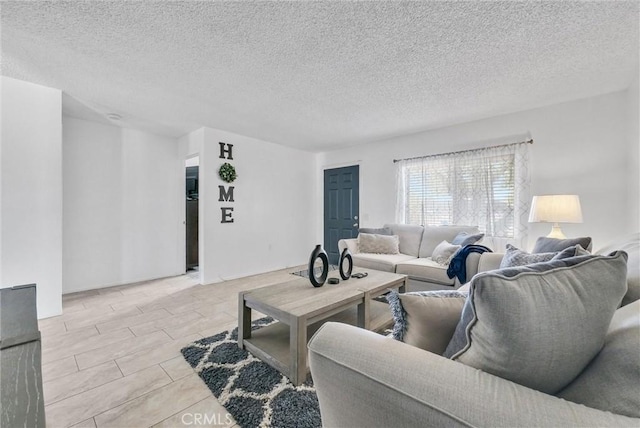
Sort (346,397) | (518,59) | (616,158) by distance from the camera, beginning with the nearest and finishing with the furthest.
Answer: (346,397) → (518,59) → (616,158)

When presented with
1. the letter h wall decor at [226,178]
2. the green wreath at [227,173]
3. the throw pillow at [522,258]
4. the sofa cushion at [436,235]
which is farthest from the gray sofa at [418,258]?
the green wreath at [227,173]

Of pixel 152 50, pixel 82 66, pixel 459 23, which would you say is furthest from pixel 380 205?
pixel 82 66

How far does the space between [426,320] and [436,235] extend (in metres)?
3.11

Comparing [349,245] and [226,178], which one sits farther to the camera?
[226,178]

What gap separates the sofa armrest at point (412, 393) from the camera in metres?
0.59

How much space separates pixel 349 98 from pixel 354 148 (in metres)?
2.28

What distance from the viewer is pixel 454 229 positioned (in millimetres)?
3672

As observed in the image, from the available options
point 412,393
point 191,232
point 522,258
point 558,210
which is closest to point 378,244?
point 558,210

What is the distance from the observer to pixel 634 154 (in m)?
2.58

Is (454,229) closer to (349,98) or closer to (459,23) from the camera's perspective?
(349,98)

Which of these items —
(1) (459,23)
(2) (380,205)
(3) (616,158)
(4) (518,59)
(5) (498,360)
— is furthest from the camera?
(2) (380,205)

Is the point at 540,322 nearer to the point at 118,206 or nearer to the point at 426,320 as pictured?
the point at 426,320

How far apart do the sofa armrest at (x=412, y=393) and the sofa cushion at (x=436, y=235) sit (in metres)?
3.16

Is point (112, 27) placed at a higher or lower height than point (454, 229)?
higher
